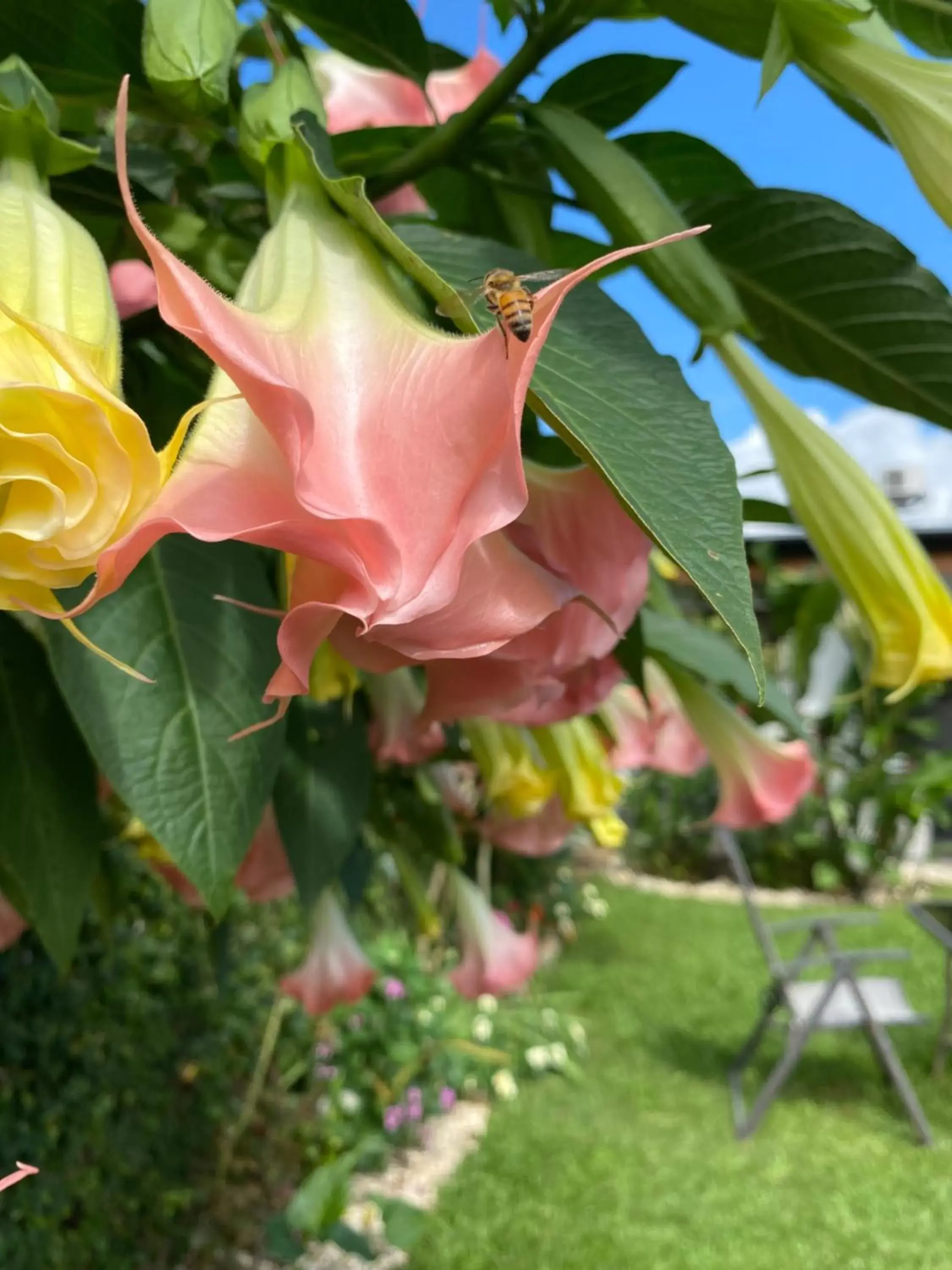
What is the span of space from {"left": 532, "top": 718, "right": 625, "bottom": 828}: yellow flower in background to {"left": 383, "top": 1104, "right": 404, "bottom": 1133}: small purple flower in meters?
1.76

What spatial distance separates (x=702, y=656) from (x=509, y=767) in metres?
0.08

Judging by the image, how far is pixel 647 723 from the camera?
1.69 feet

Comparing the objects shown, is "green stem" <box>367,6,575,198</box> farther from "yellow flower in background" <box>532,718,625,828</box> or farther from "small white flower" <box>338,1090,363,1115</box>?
"small white flower" <box>338,1090,363,1115</box>

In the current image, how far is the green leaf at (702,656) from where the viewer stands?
403 millimetres

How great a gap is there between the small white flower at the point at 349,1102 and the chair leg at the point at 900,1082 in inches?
40.2

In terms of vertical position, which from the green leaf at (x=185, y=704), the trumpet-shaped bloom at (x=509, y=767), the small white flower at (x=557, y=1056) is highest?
the green leaf at (x=185, y=704)

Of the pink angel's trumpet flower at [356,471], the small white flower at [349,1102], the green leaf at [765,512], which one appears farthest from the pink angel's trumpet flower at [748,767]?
the small white flower at [349,1102]

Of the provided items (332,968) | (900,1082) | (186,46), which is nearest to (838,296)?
(186,46)

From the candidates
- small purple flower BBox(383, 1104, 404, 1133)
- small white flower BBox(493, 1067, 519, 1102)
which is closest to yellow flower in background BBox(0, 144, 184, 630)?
small purple flower BBox(383, 1104, 404, 1133)

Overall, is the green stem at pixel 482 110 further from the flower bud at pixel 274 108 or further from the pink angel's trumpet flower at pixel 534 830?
the pink angel's trumpet flower at pixel 534 830

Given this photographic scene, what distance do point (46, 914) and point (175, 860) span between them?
9 centimetres

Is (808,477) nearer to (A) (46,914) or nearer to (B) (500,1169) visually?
(A) (46,914)

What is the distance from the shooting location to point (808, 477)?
0.24 metres

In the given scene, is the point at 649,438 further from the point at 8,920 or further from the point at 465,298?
the point at 8,920
